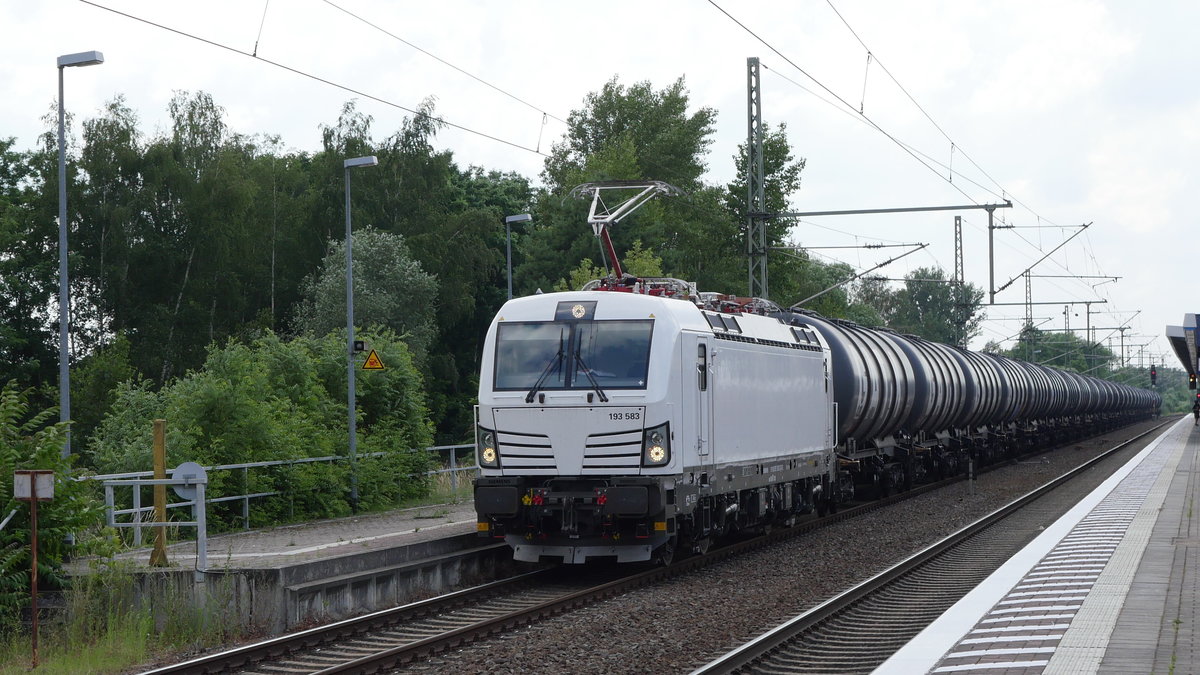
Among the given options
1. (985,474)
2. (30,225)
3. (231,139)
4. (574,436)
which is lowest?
(985,474)

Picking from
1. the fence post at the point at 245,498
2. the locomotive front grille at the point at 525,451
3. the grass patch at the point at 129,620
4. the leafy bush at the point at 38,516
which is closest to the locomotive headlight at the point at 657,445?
the locomotive front grille at the point at 525,451

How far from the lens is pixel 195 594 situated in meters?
13.0

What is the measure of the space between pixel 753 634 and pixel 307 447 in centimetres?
1274

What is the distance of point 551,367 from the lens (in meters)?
15.7

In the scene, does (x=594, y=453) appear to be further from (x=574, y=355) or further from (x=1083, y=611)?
(x=1083, y=611)

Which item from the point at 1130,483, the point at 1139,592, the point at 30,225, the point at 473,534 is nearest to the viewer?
the point at 1139,592

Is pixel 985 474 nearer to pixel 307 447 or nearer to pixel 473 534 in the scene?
pixel 307 447

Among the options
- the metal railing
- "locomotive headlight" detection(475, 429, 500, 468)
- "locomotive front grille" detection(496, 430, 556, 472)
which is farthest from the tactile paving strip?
the metal railing

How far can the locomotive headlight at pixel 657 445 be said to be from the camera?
15117 mm

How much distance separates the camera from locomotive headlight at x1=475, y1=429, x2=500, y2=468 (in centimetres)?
1575

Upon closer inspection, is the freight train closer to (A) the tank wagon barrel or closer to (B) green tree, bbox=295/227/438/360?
(A) the tank wagon barrel

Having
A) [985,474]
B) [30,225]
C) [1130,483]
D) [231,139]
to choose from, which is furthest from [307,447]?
[231,139]

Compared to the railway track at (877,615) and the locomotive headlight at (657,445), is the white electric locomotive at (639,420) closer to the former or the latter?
the locomotive headlight at (657,445)

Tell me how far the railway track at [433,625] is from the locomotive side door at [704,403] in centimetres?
139
